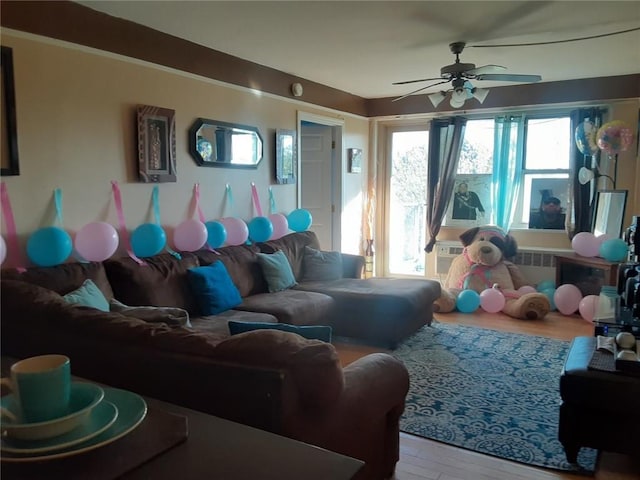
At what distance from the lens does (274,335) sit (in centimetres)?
163

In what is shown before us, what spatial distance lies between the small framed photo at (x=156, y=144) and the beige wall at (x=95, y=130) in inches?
2.2

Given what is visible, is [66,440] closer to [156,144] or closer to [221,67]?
[156,144]

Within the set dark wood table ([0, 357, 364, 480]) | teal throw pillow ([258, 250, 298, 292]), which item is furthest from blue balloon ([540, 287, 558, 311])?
dark wood table ([0, 357, 364, 480])

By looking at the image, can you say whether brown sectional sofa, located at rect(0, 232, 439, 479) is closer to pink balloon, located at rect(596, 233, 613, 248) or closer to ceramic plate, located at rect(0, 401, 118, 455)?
ceramic plate, located at rect(0, 401, 118, 455)

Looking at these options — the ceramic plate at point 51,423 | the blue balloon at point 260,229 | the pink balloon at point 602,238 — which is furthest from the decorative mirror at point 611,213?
the ceramic plate at point 51,423

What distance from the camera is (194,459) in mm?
917

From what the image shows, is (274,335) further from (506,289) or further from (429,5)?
(506,289)

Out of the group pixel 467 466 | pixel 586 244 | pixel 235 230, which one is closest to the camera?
pixel 467 466

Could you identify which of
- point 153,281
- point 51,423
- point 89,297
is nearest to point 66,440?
point 51,423

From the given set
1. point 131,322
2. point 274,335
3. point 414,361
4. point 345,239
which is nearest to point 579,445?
point 414,361

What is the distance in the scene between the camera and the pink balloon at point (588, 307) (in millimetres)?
5086

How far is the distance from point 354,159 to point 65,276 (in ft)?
13.7

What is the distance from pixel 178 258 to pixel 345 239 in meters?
3.01

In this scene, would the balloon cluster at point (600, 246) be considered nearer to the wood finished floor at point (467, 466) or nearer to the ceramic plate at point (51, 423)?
the wood finished floor at point (467, 466)
